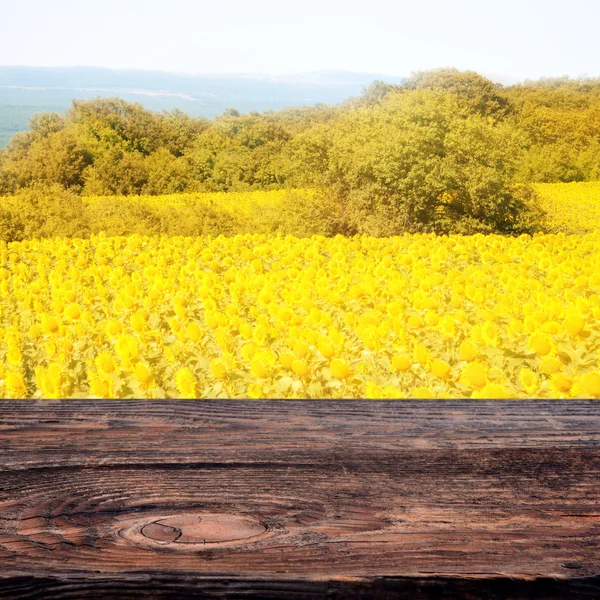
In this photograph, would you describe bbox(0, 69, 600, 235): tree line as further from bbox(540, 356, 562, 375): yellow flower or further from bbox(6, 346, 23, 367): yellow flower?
bbox(6, 346, 23, 367): yellow flower

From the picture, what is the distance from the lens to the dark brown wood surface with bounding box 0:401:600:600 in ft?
1.04

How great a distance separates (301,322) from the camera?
7.73 ft

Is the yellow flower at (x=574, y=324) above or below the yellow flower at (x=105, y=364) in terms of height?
above

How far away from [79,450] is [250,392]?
128 cm

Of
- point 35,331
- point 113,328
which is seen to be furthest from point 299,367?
point 35,331

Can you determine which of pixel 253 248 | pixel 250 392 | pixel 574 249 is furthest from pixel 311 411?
pixel 574 249

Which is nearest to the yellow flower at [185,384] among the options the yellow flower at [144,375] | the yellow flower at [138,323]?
the yellow flower at [144,375]

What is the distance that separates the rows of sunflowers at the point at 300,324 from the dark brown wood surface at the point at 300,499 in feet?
3.63

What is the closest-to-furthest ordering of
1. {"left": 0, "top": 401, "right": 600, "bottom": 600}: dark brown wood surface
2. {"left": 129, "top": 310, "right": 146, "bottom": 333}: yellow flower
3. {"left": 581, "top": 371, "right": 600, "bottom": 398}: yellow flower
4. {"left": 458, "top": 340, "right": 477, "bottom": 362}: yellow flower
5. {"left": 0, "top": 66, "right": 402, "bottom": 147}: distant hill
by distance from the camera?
{"left": 0, "top": 401, "right": 600, "bottom": 600}: dark brown wood surface, {"left": 581, "top": 371, "right": 600, "bottom": 398}: yellow flower, {"left": 458, "top": 340, "right": 477, "bottom": 362}: yellow flower, {"left": 129, "top": 310, "right": 146, "bottom": 333}: yellow flower, {"left": 0, "top": 66, "right": 402, "bottom": 147}: distant hill

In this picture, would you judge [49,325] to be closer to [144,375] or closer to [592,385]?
[144,375]

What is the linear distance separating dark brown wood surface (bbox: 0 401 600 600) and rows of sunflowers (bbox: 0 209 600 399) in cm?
111

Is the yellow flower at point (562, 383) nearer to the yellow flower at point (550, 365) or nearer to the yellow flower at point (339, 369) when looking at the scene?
the yellow flower at point (550, 365)

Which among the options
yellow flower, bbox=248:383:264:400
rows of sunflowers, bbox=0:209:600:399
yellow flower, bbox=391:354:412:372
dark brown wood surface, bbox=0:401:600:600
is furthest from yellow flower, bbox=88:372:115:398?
dark brown wood surface, bbox=0:401:600:600

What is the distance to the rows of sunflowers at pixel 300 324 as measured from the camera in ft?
6.34
